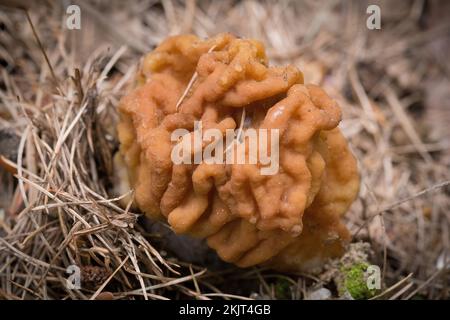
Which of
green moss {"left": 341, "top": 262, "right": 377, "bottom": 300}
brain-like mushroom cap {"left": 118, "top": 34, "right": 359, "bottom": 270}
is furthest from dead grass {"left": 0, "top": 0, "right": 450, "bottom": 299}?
brain-like mushroom cap {"left": 118, "top": 34, "right": 359, "bottom": 270}

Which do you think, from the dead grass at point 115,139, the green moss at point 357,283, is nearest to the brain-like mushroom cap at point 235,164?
the green moss at point 357,283

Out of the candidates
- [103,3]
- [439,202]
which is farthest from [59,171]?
[439,202]

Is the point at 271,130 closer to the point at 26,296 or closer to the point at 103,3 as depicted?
the point at 26,296

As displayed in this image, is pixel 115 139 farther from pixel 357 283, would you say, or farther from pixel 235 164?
pixel 357 283

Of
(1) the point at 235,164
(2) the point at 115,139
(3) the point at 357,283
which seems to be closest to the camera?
(1) the point at 235,164

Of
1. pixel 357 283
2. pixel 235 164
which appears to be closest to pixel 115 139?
pixel 235 164

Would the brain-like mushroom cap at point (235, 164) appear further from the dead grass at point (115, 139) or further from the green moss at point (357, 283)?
the dead grass at point (115, 139)

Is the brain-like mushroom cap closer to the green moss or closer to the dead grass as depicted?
the green moss
